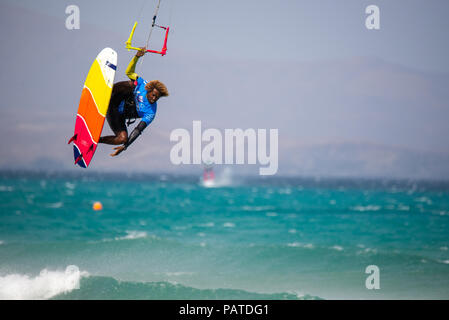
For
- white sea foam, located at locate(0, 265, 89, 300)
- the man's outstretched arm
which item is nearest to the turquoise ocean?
white sea foam, located at locate(0, 265, 89, 300)

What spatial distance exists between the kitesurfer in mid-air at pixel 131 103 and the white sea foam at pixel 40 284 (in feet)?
29.5

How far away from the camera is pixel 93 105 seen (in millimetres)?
6043

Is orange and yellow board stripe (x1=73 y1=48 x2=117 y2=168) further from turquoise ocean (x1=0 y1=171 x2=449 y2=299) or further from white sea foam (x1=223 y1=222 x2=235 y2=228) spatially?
white sea foam (x1=223 y1=222 x2=235 y2=228)

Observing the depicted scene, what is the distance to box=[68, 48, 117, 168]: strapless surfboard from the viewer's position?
19.5 feet

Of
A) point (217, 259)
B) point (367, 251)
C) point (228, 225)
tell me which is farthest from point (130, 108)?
point (228, 225)

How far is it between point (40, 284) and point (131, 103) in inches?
398

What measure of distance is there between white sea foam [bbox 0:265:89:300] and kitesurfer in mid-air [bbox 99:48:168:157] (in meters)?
8.98

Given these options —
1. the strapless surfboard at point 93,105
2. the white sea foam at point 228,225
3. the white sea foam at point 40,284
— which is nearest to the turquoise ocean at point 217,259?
the white sea foam at point 40,284

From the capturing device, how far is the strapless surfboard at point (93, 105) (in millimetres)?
5938

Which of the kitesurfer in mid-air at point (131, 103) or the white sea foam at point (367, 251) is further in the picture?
the white sea foam at point (367, 251)

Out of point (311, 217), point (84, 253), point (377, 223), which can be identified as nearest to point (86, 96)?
point (84, 253)

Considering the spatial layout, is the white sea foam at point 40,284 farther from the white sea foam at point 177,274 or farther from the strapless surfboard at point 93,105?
the strapless surfboard at point 93,105
